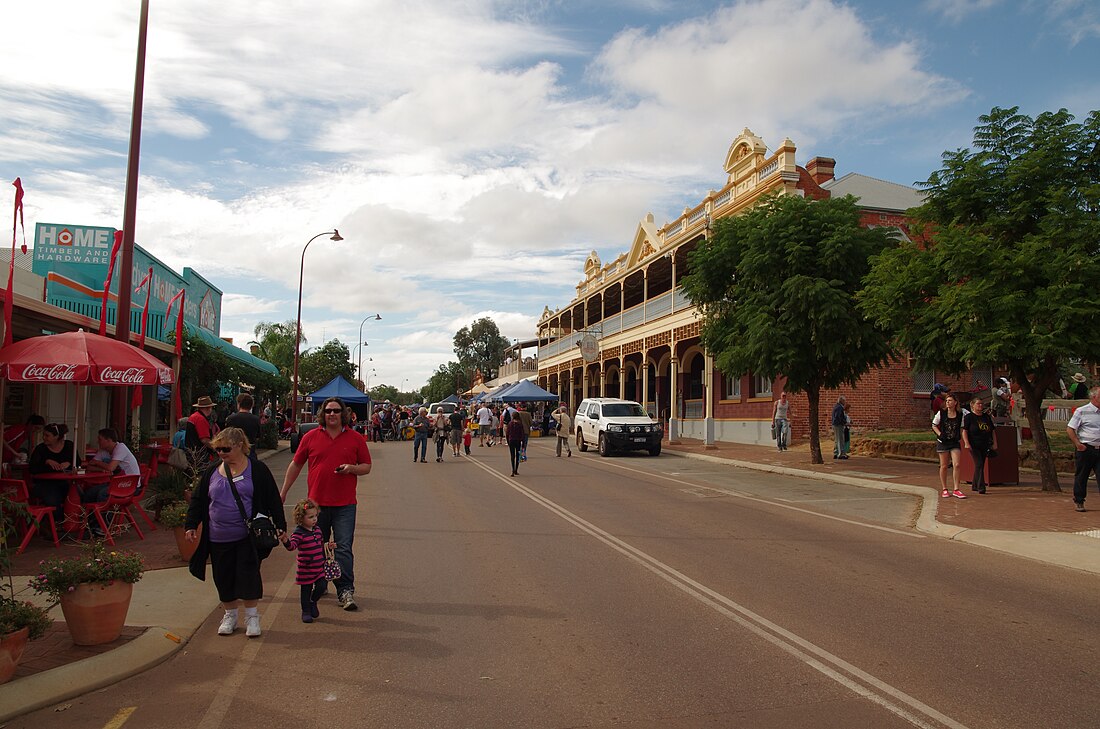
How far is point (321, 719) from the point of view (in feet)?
14.6

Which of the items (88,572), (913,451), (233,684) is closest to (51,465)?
(88,572)

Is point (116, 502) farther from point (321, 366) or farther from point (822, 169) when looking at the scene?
point (321, 366)

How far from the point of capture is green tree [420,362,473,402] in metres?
111

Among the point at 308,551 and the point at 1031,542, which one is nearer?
the point at 308,551

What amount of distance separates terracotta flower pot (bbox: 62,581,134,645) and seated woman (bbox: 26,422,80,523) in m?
4.66

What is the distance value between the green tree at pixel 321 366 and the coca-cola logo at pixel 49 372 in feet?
168

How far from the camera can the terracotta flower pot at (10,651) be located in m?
4.76

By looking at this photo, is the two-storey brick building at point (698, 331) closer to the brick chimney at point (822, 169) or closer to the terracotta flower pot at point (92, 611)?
the brick chimney at point (822, 169)

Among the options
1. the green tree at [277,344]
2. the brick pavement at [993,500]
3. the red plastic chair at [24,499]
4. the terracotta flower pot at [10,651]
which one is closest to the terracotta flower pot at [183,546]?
the red plastic chair at [24,499]

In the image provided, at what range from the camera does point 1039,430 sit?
44.2 feet

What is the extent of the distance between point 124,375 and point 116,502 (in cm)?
171

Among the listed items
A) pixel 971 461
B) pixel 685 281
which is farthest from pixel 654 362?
pixel 971 461

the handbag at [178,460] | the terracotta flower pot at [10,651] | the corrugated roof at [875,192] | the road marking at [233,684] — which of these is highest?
the corrugated roof at [875,192]

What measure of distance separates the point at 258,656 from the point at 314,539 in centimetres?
104
